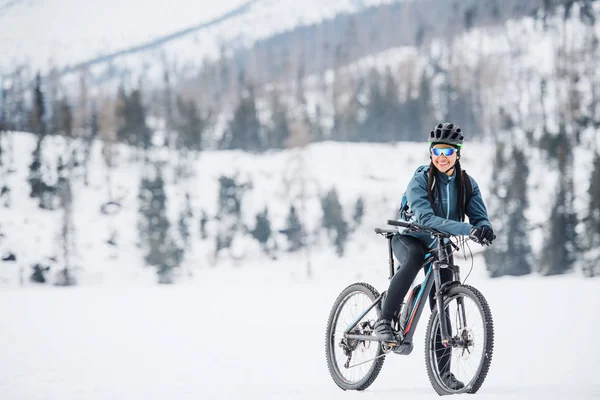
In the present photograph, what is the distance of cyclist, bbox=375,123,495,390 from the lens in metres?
5.90

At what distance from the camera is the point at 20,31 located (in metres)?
151

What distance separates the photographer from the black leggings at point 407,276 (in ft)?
19.4

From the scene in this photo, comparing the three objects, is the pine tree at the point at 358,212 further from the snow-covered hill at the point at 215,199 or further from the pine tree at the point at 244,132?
the pine tree at the point at 244,132

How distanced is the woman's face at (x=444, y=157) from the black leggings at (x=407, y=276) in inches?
28.6

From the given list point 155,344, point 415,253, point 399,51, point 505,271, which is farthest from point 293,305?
point 399,51

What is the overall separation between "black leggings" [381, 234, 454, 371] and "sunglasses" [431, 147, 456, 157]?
815 millimetres

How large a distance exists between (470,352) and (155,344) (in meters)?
8.12

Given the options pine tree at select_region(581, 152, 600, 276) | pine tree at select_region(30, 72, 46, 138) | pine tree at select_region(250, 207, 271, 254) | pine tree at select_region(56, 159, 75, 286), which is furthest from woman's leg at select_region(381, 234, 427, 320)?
pine tree at select_region(30, 72, 46, 138)

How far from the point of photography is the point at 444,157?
5.91 m

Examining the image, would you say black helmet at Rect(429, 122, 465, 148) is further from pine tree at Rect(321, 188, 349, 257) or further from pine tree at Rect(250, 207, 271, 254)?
pine tree at Rect(250, 207, 271, 254)

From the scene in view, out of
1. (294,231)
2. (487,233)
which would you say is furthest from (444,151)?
(294,231)

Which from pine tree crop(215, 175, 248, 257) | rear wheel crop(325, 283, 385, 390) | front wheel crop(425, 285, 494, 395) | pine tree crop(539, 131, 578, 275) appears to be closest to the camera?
front wheel crop(425, 285, 494, 395)

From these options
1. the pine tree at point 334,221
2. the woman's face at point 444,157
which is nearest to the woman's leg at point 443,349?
the woman's face at point 444,157

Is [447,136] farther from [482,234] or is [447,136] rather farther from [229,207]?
[229,207]
